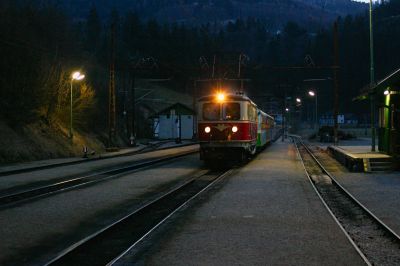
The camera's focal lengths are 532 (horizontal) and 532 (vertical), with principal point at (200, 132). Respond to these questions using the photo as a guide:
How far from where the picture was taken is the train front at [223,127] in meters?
24.7

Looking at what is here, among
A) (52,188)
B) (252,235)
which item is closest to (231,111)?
(52,188)

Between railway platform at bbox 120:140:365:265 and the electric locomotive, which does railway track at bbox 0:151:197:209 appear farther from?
railway platform at bbox 120:140:365:265

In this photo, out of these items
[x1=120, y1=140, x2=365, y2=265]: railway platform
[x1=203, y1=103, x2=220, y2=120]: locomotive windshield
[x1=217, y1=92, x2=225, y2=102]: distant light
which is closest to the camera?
[x1=120, y1=140, x2=365, y2=265]: railway platform

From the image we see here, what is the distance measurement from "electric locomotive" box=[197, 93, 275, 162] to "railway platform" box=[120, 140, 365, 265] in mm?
9201

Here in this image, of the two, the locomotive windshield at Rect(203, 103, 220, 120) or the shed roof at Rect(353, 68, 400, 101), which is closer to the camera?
the shed roof at Rect(353, 68, 400, 101)

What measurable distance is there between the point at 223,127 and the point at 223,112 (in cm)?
77

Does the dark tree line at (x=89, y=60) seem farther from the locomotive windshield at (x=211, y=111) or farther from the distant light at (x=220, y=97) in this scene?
the locomotive windshield at (x=211, y=111)

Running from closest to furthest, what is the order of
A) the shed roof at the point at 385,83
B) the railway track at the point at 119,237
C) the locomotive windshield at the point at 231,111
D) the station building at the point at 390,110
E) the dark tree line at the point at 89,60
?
the railway track at the point at 119,237, the shed roof at the point at 385,83, the station building at the point at 390,110, the locomotive windshield at the point at 231,111, the dark tree line at the point at 89,60

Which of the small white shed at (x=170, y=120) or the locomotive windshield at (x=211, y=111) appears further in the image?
the small white shed at (x=170, y=120)

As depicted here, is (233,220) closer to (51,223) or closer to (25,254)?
(51,223)

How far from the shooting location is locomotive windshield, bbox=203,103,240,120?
25.0m

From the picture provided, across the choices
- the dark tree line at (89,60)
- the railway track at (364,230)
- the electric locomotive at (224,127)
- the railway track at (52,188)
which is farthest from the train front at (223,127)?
the dark tree line at (89,60)

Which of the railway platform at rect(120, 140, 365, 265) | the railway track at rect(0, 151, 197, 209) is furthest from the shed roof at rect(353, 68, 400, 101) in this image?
the railway track at rect(0, 151, 197, 209)

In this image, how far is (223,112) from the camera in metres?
25.1
